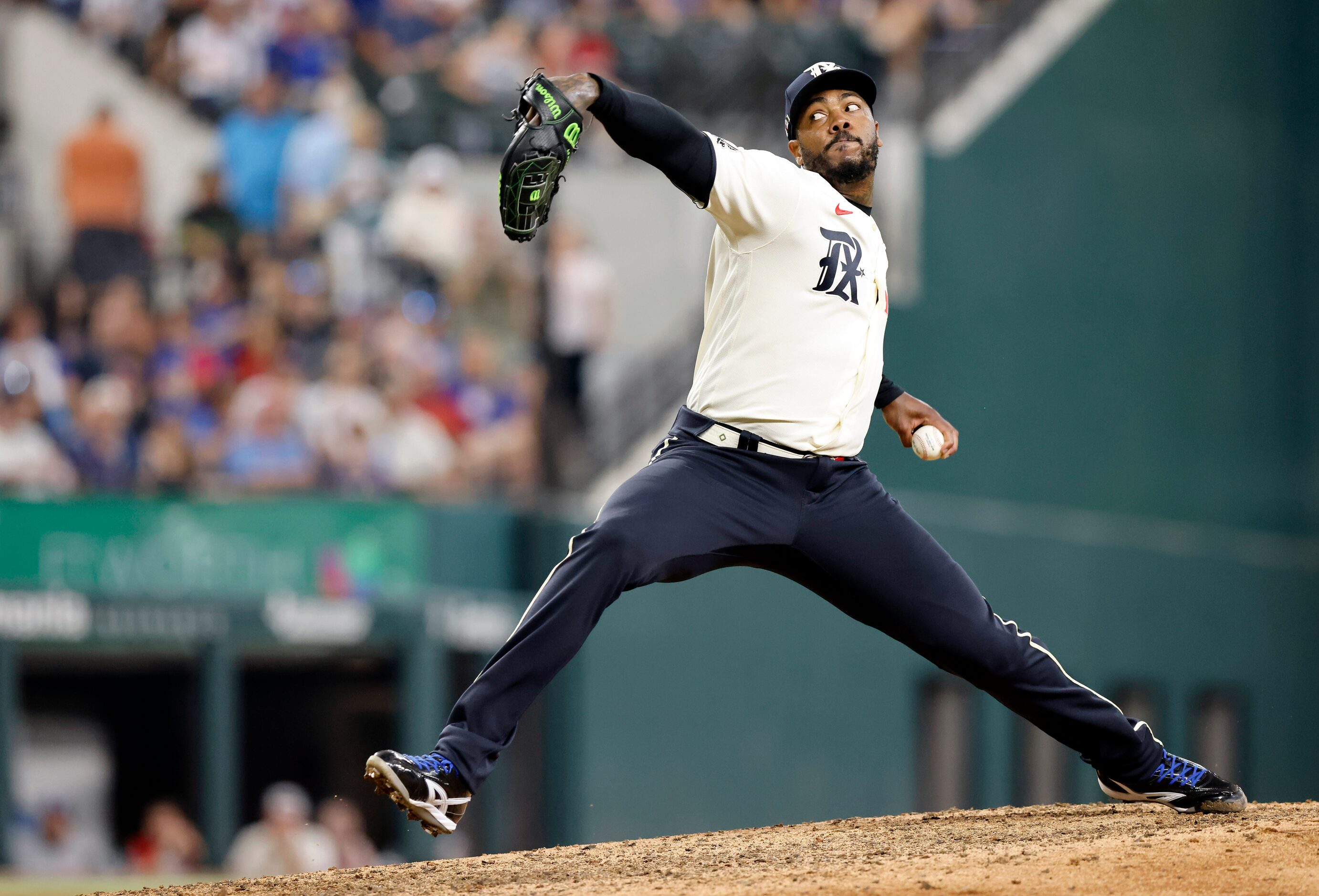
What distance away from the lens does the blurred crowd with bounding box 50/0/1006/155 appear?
497 inches

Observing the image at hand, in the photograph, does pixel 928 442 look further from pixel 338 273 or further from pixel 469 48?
pixel 469 48

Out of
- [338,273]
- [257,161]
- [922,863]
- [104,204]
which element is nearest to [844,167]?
[922,863]

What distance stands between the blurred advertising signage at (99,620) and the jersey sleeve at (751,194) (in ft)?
21.6

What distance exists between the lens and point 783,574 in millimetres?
4883

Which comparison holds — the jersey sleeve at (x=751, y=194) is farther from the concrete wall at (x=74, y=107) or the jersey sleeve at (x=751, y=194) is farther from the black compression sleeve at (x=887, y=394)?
the concrete wall at (x=74, y=107)

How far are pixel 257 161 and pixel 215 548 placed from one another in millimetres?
2792

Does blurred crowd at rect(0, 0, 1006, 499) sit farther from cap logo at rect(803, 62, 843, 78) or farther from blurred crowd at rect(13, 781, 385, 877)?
cap logo at rect(803, 62, 843, 78)

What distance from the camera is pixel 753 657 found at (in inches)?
461

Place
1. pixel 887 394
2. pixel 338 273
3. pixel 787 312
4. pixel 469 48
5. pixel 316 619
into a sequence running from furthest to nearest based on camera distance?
pixel 469 48
pixel 338 273
pixel 316 619
pixel 887 394
pixel 787 312

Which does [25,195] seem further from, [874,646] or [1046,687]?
[1046,687]

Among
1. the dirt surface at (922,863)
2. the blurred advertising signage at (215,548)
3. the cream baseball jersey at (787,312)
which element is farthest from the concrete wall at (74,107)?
the cream baseball jersey at (787,312)

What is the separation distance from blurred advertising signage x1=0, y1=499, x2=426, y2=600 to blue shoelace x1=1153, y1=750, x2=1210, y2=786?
6070mm

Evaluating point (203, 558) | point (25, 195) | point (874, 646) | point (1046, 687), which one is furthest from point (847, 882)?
point (25, 195)

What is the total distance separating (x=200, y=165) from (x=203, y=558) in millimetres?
3375
